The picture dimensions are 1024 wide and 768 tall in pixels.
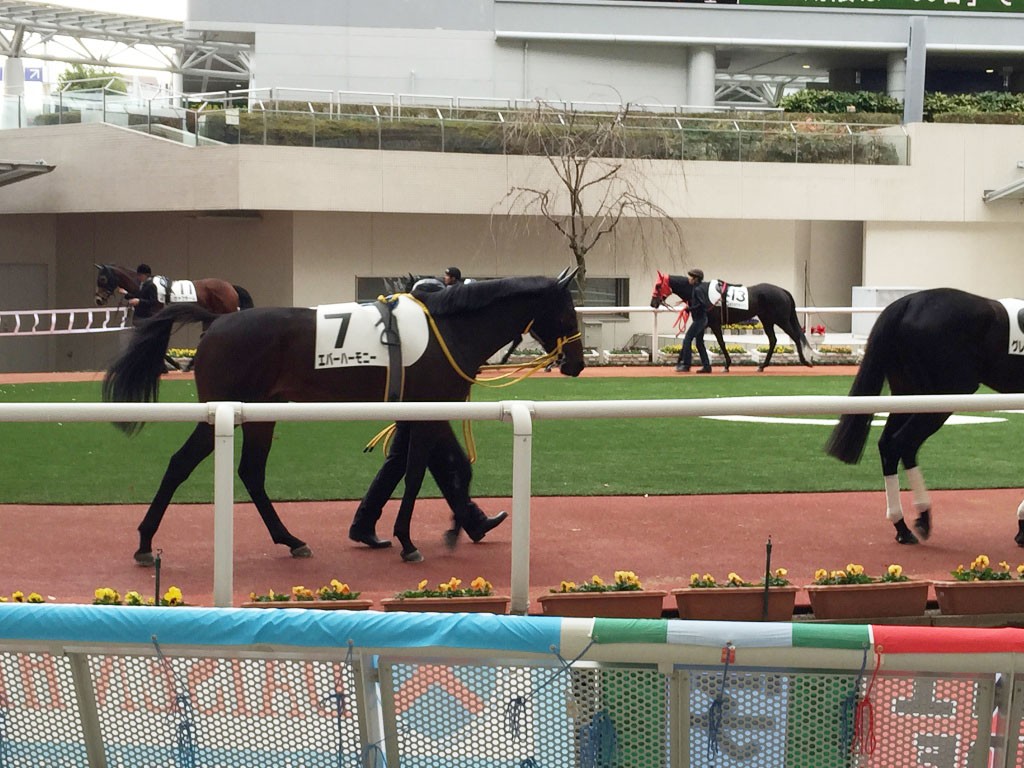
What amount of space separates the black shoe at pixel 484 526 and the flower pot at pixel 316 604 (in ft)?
1.94

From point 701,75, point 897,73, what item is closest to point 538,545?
Result: point 701,75

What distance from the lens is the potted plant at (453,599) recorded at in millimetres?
4836

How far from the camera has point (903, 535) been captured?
17.7 feet

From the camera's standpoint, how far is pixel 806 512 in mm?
5363

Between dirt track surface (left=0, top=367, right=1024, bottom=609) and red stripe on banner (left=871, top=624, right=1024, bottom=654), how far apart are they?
7.54 feet

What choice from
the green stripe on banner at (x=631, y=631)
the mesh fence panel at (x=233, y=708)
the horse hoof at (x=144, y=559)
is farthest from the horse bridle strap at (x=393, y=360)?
the green stripe on banner at (x=631, y=631)

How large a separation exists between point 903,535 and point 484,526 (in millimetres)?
1820

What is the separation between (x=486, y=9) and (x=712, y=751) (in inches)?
1133

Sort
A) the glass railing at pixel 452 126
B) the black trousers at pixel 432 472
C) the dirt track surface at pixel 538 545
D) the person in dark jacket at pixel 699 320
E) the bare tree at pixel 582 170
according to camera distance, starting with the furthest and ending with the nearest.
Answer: the bare tree at pixel 582 170
the glass railing at pixel 452 126
the person in dark jacket at pixel 699 320
the black trousers at pixel 432 472
the dirt track surface at pixel 538 545

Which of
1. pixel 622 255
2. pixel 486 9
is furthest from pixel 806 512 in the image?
pixel 486 9

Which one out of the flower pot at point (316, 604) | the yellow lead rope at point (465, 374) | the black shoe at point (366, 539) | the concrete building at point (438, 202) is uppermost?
the concrete building at point (438, 202)

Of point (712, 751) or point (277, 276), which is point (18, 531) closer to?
point (712, 751)

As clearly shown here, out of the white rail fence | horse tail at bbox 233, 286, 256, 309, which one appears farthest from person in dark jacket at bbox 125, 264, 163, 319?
the white rail fence

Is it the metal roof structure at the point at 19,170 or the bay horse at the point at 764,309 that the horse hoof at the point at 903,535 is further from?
the metal roof structure at the point at 19,170
